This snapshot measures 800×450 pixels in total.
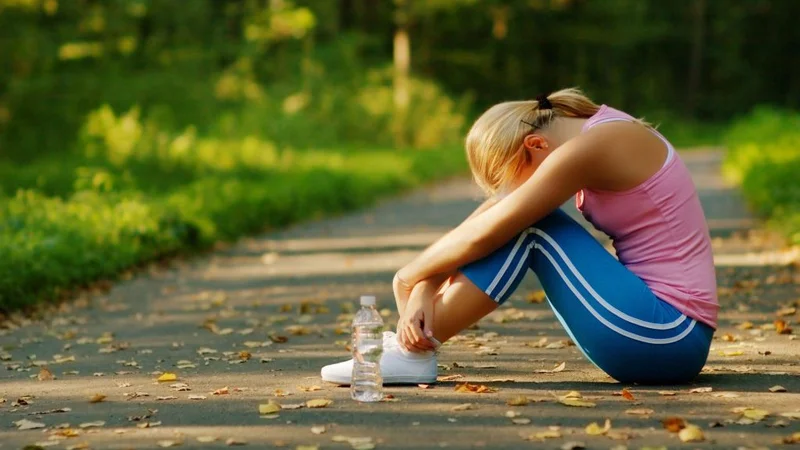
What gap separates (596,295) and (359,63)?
3093 cm

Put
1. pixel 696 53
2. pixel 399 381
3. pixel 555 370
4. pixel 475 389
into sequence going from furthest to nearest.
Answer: pixel 696 53 → pixel 555 370 → pixel 399 381 → pixel 475 389

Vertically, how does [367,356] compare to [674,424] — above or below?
above

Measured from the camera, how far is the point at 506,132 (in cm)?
504

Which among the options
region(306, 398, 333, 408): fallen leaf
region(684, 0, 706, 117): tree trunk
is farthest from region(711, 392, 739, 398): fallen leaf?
region(684, 0, 706, 117): tree trunk

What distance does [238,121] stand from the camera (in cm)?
2522

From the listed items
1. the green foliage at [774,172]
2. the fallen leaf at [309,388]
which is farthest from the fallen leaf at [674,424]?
the green foliage at [774,172]

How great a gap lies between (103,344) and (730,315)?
158 inches

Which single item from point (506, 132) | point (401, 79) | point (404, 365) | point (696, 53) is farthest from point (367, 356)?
point (696, 53)

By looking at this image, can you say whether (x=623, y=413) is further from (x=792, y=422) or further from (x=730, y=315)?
(x=730, y=315)

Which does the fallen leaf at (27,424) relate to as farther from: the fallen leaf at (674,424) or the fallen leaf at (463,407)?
the fallen leaf at (674,424)

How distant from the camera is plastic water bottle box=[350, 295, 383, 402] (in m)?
5.06

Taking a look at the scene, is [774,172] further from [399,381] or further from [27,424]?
[27,424]

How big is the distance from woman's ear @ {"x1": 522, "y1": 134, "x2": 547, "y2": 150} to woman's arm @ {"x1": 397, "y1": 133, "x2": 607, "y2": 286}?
0.17 m

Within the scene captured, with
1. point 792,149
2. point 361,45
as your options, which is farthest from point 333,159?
point 361,45
